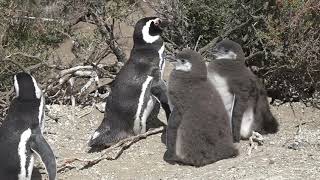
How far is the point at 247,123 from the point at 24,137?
1.90 m

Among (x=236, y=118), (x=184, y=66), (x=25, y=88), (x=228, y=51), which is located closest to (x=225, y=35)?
(x=228, y=51)

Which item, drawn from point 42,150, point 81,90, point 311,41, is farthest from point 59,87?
point 311,41

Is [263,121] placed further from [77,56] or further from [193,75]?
[77,56]

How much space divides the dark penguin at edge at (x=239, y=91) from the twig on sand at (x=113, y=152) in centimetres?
81

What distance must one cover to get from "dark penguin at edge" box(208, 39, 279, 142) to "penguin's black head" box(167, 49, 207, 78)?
393mm

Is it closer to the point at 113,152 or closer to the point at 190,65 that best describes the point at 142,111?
the point at 113,152

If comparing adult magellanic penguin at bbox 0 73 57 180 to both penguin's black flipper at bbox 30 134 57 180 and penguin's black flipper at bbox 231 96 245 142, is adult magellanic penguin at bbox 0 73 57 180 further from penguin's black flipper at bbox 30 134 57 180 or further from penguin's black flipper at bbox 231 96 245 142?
penguin's black flipper at bbox 231 96 245 142

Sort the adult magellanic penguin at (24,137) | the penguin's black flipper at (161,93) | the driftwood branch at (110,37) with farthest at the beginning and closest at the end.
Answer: the driftwood branch at (110,37) → the penguin's black flipper at (161,93) → the adult magellanic penguin at (24,137)

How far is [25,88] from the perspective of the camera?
501 centimetres

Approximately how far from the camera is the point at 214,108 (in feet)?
16.0

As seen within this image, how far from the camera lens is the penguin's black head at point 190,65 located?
16.4 ft

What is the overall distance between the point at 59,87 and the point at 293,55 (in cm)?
257

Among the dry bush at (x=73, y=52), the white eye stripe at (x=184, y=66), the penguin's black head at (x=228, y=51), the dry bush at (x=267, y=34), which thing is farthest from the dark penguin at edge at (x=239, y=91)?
the dry bush at (x=73, y=52)

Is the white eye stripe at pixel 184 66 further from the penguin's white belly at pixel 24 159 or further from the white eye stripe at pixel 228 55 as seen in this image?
the penguin's white belly at pixel 24 159
